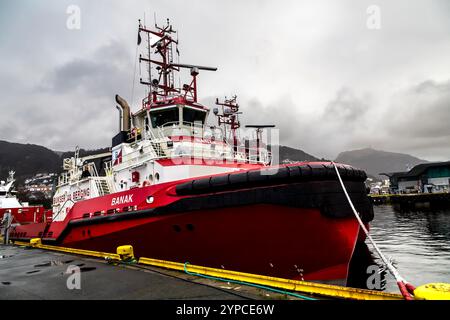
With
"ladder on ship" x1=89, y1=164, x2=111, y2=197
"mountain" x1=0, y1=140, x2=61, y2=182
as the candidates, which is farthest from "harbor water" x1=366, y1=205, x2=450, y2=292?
"mountain" x1=0, y1=140, x2=61, y2=182

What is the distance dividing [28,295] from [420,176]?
62.1 m

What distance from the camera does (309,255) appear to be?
5.74m

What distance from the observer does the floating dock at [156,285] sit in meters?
4.03

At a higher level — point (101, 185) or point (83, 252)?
point (101, 185)

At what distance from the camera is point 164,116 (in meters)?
10.1

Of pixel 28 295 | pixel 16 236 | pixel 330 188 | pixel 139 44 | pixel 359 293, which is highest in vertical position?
pixel 139 44

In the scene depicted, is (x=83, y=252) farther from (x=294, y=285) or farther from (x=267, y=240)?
(x=294, y=285)

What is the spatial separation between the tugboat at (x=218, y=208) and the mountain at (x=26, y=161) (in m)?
166

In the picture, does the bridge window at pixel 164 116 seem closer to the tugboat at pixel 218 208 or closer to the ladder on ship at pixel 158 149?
the tugboat at pixel 218 208

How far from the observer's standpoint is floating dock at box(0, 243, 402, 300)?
4027mm

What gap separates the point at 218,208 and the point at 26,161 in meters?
200

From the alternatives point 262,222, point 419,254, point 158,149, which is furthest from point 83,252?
point 419,254
